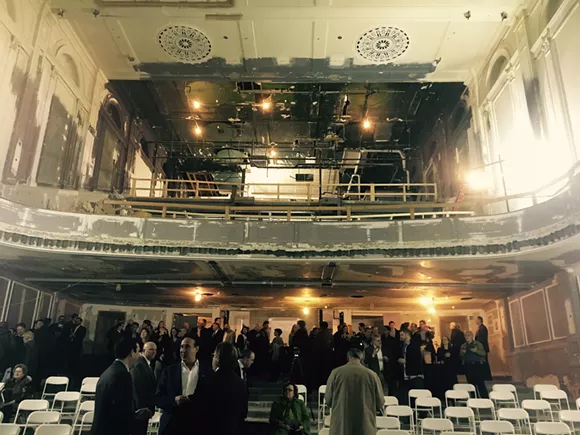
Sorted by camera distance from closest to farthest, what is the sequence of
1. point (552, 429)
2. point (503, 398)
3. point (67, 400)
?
point (552, 429) → point (67, 400) → point (503, 398)

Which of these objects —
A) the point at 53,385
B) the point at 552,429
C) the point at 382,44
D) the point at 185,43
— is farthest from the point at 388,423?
the point at 185,43

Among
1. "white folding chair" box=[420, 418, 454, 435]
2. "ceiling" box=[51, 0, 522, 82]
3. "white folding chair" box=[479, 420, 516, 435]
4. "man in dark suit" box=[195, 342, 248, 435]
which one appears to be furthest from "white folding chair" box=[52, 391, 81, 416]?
"ceiling" box=[51, 0, 522, 82]

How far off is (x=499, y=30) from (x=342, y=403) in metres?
11.1

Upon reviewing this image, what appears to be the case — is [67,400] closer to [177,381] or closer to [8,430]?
[8,430]

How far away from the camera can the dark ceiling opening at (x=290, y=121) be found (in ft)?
50.0

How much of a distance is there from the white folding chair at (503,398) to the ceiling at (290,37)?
8.68 m

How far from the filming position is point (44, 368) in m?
9.17

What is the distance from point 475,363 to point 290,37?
9.22 meters

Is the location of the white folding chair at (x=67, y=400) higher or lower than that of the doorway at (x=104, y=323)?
lower

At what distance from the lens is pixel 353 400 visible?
15.6ft

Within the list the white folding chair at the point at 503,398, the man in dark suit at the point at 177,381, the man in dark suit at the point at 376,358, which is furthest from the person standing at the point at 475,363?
the man in dark suit at the point at 177,381

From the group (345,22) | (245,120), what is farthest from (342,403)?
(245,120)

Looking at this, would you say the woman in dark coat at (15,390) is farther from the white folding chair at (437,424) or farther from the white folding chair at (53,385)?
the white folding chair at (437,424)

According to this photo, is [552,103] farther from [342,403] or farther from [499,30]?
[342,403]
